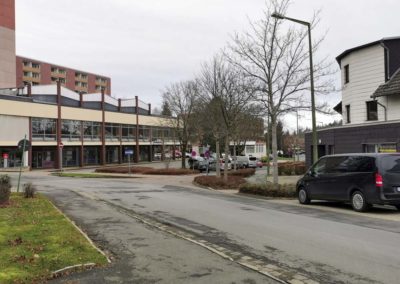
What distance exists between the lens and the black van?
13.9 meters

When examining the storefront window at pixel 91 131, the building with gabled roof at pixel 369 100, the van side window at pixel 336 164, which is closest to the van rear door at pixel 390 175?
the van side window at pixel 336 164

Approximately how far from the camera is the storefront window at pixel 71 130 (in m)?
62.7

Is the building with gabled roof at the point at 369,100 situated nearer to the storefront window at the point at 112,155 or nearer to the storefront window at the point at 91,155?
the storefront window at the point at 91,155

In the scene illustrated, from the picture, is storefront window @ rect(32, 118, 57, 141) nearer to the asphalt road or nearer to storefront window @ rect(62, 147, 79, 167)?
storefront window @ rect(62, 147, 79, 167)

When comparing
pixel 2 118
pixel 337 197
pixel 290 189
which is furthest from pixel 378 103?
pixel 2 118

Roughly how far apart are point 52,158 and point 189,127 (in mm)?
22568

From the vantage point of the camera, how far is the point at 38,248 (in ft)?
26.7

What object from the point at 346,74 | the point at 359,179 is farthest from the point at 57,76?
the point at 359,179

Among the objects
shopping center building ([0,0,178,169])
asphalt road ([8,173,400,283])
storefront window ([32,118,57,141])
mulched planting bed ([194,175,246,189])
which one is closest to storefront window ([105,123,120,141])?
shopping center building ([0,0,178,169])

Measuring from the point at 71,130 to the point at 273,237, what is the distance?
189 ft

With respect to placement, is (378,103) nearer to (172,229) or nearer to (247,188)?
(247,188)

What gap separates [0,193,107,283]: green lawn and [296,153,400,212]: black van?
339 inches

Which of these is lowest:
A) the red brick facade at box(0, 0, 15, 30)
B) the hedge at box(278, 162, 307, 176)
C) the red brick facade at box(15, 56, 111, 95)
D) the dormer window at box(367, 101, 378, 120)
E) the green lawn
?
the green lawn

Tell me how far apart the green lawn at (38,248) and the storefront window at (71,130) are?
2036 inches
